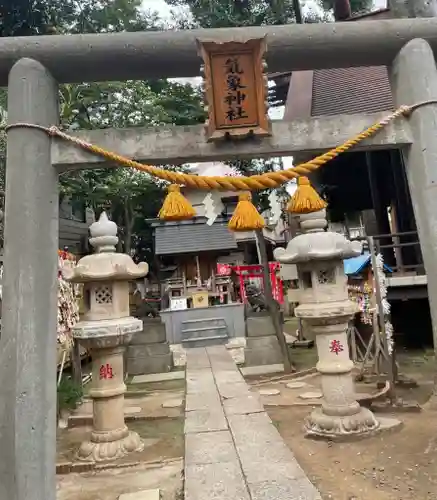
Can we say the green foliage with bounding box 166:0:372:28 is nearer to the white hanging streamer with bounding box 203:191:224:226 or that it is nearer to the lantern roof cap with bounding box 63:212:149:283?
the lantern roof cap with bounding box 63:212:149:283

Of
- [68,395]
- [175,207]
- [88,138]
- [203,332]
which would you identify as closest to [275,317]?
[68,395]

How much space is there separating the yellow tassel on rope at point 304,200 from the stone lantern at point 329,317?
6.81ft

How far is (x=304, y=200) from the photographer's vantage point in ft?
12.4

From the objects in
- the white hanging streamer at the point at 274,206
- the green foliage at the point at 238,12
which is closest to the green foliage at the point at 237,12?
the green foliage at the point at 238,12

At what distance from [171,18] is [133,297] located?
1172cm

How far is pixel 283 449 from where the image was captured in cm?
452

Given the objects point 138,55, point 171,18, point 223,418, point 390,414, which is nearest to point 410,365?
point 390,414

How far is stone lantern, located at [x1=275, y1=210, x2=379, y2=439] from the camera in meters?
5.77

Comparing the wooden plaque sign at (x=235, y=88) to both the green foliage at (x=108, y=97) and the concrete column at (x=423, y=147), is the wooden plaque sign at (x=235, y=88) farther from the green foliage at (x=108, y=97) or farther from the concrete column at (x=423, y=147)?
the green foliage at (x=108, y=97)

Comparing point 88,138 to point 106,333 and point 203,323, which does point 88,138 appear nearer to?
point 106,333

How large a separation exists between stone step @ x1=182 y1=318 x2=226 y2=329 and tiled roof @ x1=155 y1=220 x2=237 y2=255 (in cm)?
356

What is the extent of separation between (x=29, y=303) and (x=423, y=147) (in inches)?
119

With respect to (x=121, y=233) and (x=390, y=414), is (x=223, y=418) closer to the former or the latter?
(x=390, y=414)

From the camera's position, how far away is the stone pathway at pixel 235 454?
142 inches
